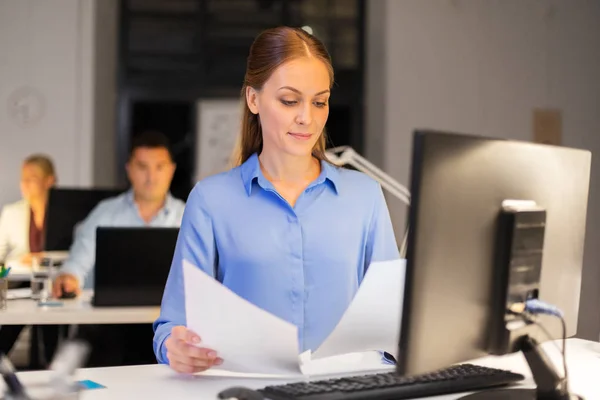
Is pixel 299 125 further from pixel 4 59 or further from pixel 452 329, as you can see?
pixel 4 59

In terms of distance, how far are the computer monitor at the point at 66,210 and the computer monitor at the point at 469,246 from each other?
2986mm

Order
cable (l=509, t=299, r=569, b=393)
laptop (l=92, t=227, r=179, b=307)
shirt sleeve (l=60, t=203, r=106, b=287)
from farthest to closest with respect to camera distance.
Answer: shirt sleeve (l=60, t=203, r=106, b=287) → laptop (l=92, t=227, r=179, b=307) → cable (l=509, t=299, r=569, b=393)

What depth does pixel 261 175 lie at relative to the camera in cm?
179

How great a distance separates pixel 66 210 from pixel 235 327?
2867 millimetres

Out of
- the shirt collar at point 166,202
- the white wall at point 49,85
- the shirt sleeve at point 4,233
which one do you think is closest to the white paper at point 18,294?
the shirt collar at point 166,202

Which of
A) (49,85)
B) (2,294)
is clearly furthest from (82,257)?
(49,85)

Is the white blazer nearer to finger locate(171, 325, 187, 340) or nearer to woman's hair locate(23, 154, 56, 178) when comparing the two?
woman's hair locate(23, 154, 56, 178)

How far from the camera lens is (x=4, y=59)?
21.1ft

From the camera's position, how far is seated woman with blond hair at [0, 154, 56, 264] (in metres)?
5.16

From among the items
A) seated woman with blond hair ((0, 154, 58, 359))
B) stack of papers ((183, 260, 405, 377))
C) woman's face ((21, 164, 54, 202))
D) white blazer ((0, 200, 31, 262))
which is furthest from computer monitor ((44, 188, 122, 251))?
stack of papers ((183, 260, 405, 377))

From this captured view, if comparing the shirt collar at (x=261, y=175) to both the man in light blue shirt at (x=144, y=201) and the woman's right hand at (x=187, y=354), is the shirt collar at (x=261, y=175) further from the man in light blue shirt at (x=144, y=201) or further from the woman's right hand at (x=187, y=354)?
the man in light blue shirt at (x=144, y=201)

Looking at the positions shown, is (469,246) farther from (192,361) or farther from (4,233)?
(4,233)

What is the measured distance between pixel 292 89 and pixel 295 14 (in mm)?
5521

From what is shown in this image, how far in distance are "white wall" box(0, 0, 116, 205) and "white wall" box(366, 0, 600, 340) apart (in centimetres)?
233
